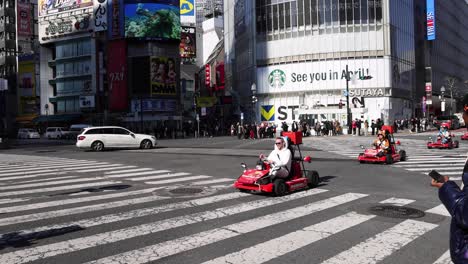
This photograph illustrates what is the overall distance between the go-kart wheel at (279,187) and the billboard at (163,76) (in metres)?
58.7

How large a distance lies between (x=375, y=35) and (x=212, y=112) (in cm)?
3351

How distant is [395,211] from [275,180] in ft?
8.85

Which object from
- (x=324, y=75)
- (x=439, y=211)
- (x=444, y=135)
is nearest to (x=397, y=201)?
(x=439, y=211)

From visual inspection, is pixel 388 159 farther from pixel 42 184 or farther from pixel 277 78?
pixel 277 78

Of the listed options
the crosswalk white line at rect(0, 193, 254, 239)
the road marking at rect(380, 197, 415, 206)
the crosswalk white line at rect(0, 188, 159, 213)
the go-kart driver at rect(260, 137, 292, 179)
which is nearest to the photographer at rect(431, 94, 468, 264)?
the crosswalk white line at rect(0, 193, 254, 239)

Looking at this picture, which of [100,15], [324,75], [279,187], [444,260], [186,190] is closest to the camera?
[444,260]

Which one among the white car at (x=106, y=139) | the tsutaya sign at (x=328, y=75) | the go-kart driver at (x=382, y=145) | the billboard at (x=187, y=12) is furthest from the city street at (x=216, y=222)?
the billboard at (x=187, y=12)

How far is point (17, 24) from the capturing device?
275 feet

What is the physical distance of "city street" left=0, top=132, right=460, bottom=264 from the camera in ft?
17.0

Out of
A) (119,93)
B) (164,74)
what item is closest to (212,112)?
(164,74)

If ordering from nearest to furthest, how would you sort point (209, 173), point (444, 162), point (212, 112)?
point (209, 173)
point (444, 162)
point (212, 112)

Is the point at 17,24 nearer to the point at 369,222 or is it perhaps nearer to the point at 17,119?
the point at 17,119

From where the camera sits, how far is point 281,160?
31.4ft

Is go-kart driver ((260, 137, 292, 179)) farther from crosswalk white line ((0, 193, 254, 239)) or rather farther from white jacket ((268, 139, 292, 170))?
crosswalk white line ((0, 193, 254, 239))
